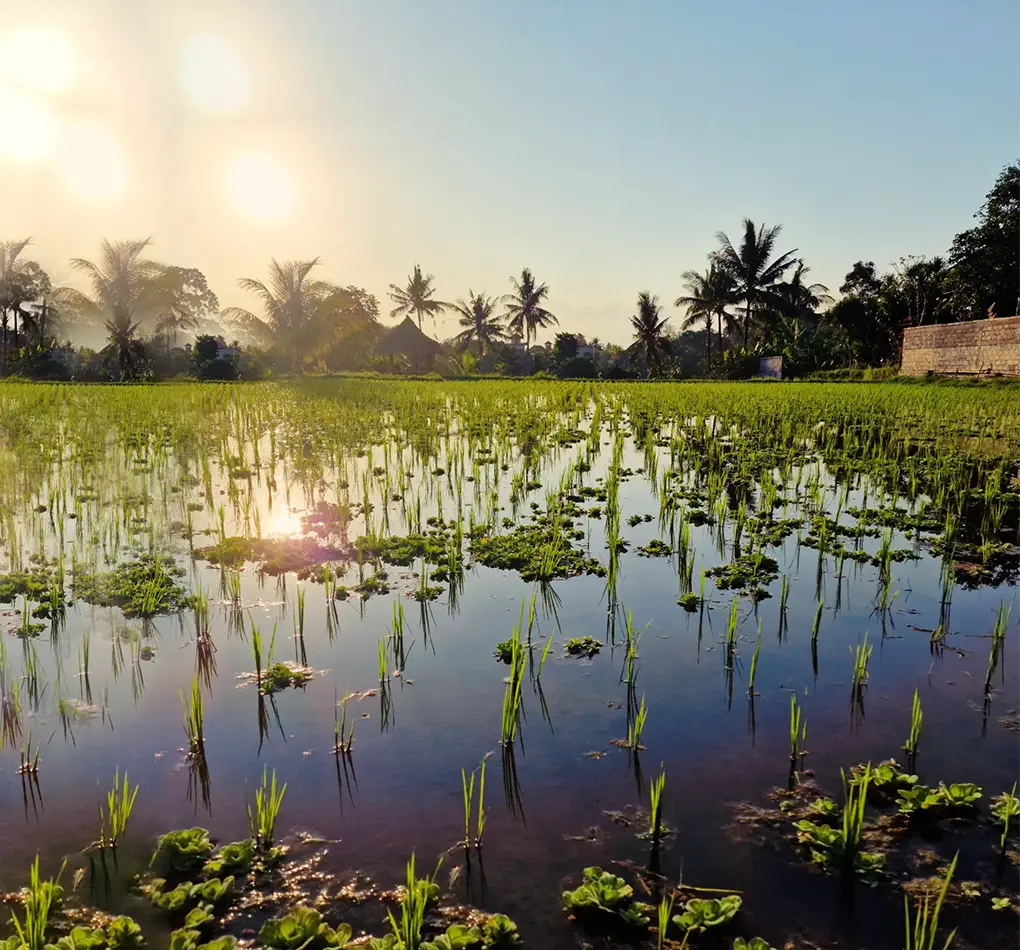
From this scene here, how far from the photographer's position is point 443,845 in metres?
2.34

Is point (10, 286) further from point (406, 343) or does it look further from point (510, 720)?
point (510, 720)

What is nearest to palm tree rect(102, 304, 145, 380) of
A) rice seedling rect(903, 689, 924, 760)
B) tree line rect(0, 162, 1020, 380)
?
tree line rect(0, 162, 1020, 380)

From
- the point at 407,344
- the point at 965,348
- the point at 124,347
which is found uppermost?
the point at 407,344

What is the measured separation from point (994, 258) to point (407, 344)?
28525 mm

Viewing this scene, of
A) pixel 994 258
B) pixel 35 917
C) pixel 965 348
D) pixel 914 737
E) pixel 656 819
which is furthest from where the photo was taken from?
pixel 994 258

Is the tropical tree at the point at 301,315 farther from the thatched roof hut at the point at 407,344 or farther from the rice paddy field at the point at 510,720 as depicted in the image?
the rice paddy field at the point at 510,720

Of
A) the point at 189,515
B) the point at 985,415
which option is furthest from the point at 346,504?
the point at 985,415

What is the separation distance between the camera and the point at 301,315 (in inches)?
1368

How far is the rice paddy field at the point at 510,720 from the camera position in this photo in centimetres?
210

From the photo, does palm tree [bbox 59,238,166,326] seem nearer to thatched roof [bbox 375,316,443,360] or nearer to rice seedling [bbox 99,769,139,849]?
thatched roof [bbox 375,316,443,360]

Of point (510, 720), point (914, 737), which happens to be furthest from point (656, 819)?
point (914, 737)

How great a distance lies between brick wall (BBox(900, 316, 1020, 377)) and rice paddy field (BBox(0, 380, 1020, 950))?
17.1m

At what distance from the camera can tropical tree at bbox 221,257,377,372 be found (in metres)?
34.0

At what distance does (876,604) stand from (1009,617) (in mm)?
678
